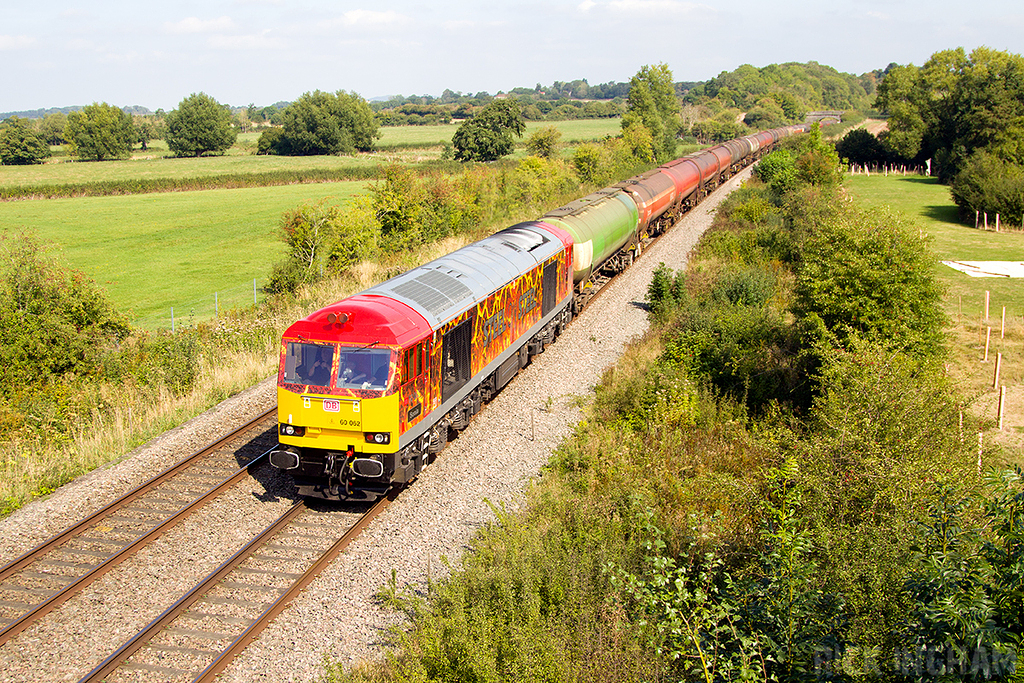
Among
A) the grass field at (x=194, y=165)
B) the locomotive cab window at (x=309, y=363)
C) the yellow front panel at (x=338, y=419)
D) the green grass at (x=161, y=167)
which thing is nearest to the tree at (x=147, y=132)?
the grass field at (x=194, y=165)

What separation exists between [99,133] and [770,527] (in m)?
126

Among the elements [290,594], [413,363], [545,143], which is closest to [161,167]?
[545,143]

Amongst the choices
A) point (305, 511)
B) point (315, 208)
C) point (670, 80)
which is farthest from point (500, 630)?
point (670, 80)

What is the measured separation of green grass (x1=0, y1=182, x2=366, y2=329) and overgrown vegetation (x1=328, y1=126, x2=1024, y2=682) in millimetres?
17321

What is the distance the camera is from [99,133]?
10900 cm

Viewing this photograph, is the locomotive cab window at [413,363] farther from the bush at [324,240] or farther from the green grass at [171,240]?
the bush at [324,240]

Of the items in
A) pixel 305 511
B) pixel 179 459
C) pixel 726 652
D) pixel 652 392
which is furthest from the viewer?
pixel 652 392

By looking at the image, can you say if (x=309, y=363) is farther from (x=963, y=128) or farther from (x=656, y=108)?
(x=656, y=108)

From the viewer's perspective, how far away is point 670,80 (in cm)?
8825

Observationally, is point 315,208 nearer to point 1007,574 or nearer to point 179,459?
point 179,459

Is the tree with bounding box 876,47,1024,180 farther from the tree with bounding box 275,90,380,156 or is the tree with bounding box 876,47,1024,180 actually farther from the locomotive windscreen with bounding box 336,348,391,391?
the tree with bounding box 275,90,380,156

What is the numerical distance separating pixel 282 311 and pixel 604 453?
16777mm

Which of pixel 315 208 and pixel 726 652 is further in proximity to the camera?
pixel 315 208

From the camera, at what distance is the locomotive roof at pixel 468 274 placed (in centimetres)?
1349
